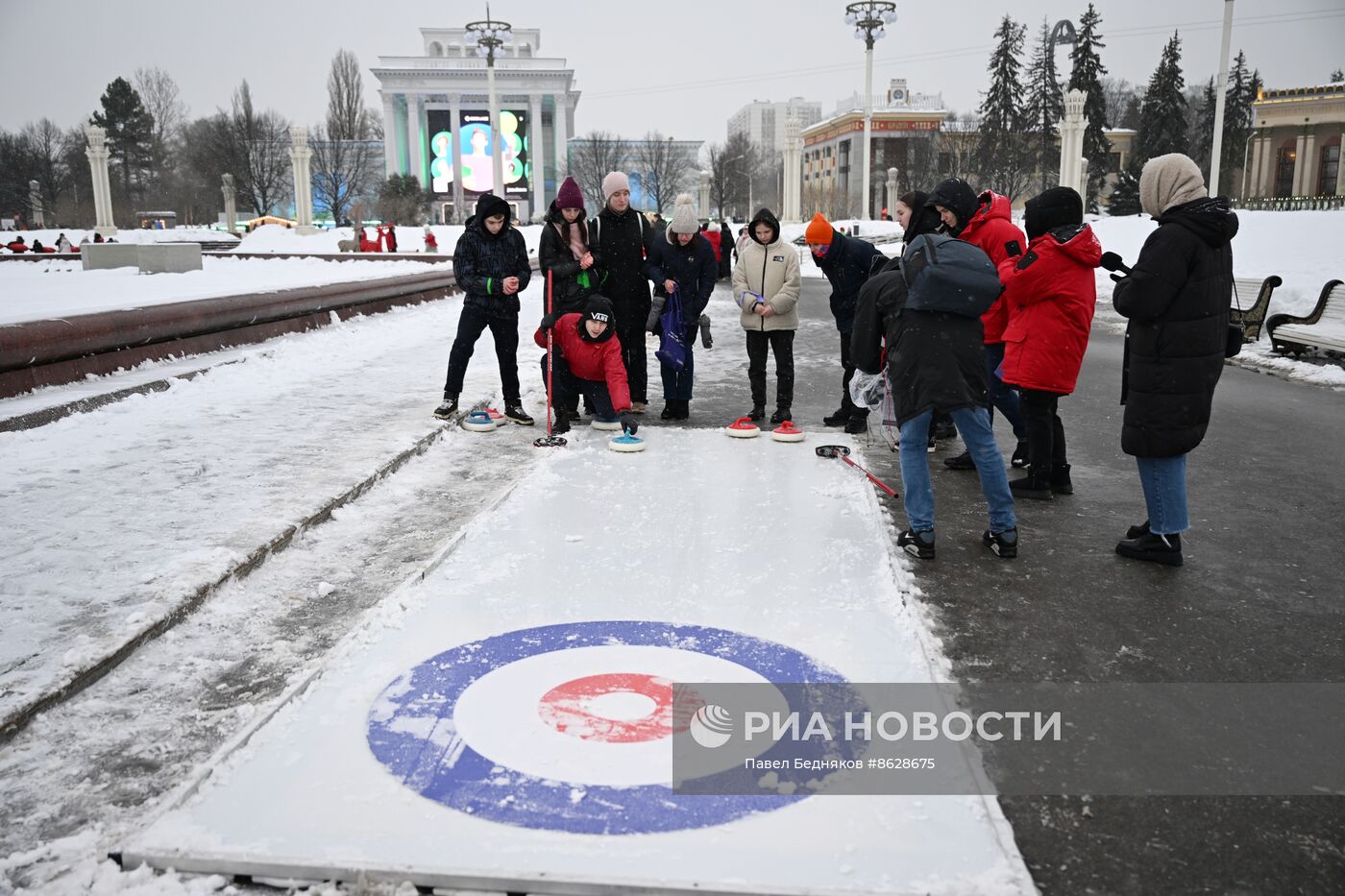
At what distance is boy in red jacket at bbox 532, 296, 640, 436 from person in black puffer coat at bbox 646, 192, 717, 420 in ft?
2.07

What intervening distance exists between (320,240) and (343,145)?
34125 millimetres

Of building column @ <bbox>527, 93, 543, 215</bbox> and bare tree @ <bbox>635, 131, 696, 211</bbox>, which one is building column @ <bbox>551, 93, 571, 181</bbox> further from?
bare tree @ <bbox>635, 131, 696, 211</bbox>

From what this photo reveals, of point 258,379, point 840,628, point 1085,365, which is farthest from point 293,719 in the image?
point 1085,365

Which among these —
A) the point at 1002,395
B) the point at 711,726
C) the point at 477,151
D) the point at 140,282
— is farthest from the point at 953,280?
the point at 477,151

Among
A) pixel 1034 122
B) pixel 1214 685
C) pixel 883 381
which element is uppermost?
pixel 1034 122

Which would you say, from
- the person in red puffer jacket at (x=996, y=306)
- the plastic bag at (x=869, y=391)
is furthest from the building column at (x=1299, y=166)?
the plastic bag at (x=869, y=391)

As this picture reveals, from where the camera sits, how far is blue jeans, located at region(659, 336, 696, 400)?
8.47 metres

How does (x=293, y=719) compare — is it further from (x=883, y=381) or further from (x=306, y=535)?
(x=883, y=381)

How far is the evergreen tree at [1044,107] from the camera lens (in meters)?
69.6

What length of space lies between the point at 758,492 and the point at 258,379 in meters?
5.63

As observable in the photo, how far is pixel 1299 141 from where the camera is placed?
5484cm

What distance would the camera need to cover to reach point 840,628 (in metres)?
4.00

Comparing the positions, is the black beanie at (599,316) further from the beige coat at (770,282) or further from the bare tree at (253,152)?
the bare tree at (253,152)

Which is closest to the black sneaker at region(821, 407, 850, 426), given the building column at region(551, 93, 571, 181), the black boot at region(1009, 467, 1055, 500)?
the black boot at region(1009, 467, 1055, 500)
